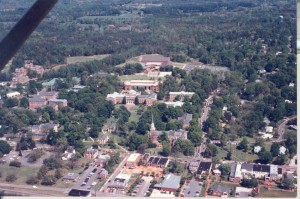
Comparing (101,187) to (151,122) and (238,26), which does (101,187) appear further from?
(238,26)

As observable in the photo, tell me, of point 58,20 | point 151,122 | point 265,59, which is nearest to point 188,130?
point 151,122

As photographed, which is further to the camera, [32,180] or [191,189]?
[32,180]

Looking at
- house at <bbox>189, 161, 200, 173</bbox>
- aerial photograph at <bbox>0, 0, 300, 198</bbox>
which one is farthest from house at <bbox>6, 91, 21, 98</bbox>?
house at <bbox>189, 161, 200, 173</bbox>

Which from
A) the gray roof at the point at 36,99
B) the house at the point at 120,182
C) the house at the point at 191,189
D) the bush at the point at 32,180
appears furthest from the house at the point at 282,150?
the gray roof at the point at 36,99

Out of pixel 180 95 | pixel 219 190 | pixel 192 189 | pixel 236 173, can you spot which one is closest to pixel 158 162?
pixel 236 173

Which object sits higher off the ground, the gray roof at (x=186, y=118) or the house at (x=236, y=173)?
the house at (x=236, y=173)

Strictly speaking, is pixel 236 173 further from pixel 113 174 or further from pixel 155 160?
pixel 113 174

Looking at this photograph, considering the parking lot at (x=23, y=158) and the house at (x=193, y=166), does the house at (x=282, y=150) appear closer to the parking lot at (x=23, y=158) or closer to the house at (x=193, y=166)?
the house at (x=193, y=166)
